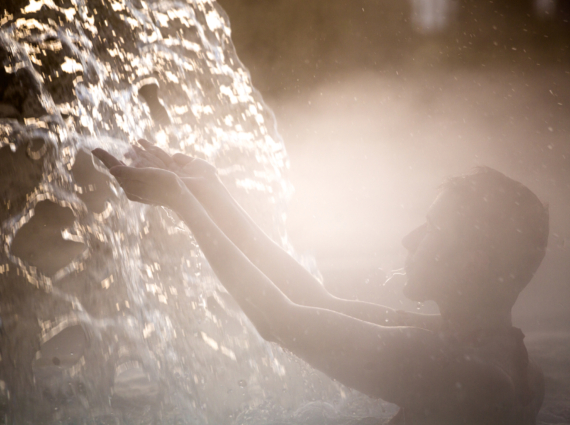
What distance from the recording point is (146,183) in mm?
570

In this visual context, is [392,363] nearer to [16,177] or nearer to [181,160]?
[181,160]

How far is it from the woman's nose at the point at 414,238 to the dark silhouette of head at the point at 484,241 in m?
0.07

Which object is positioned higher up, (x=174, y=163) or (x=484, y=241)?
(x=174, y=163)

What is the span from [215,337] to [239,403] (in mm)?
272

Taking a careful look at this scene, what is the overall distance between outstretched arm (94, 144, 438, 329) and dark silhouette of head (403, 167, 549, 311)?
Answer: 15 cm

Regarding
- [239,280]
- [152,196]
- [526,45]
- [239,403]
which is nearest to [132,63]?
[152,196]

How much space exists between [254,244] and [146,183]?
317 millimetres

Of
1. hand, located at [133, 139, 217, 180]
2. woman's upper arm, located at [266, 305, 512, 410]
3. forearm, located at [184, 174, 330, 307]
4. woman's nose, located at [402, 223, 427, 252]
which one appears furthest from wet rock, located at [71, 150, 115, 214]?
woman's nose, located at [402, 223, 427, 252]

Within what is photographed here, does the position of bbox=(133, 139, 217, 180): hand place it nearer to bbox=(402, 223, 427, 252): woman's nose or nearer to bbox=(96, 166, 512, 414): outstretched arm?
bbox=(96, 166, 512, 414): outstretched arm

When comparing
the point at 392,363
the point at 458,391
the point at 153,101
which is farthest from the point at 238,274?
the point at 153,101

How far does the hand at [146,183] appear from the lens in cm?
56

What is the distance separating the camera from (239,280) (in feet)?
1.85

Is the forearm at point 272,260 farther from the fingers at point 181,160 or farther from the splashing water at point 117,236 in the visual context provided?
the splashing water at point 117,236

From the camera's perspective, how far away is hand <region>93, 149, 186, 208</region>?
0.56 metres
